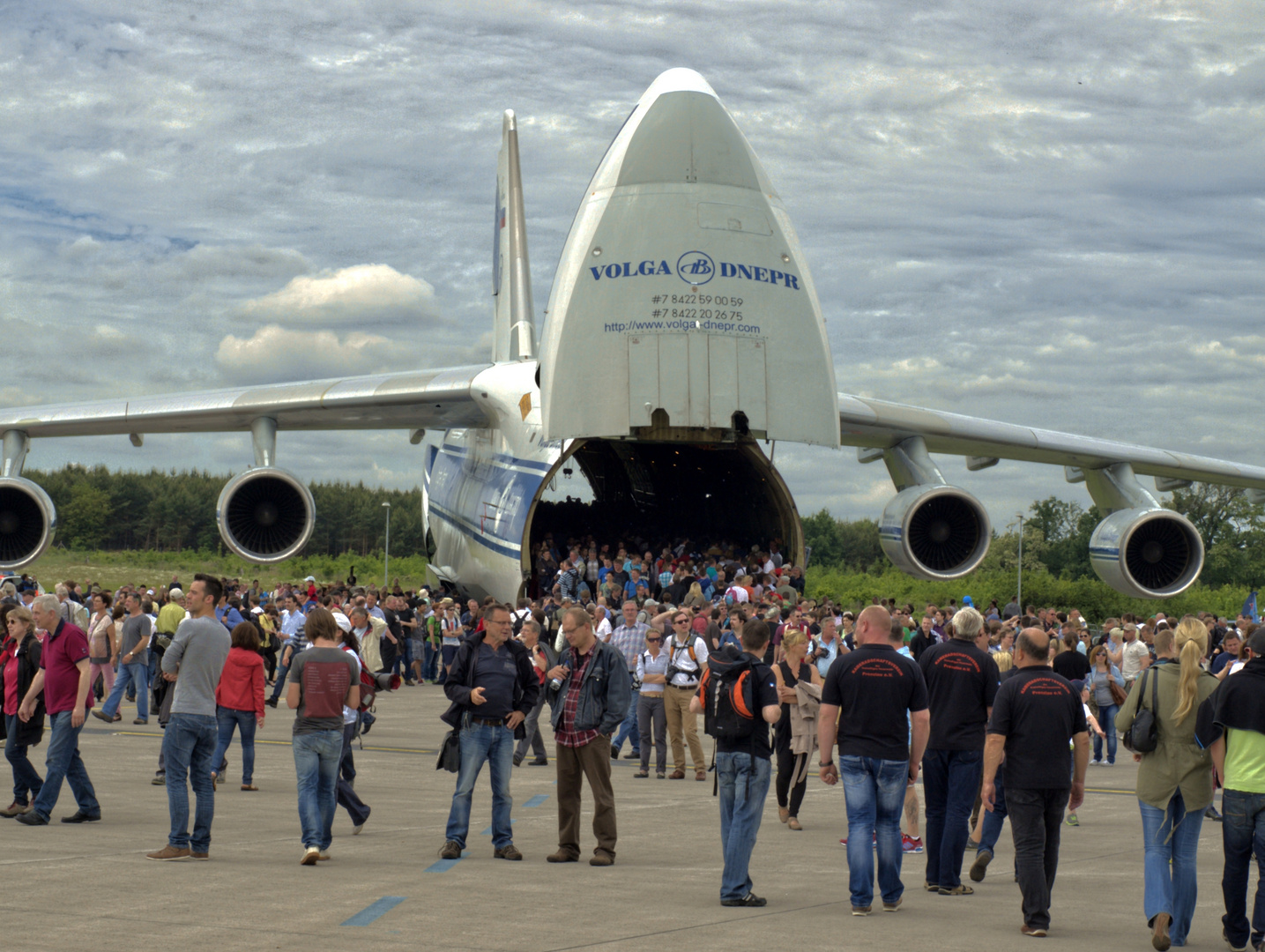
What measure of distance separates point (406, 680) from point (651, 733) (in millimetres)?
11336

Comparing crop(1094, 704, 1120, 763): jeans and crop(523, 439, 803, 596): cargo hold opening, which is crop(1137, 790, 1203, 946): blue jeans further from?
crop(523, 439, 803, 596): cargo hold opening

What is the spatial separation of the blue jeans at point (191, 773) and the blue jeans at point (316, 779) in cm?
54

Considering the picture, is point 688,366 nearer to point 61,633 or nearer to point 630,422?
point 630,422

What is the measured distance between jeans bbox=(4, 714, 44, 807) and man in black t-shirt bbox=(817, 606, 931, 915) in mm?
5524

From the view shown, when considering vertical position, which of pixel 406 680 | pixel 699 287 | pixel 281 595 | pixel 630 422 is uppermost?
pixel 699 287

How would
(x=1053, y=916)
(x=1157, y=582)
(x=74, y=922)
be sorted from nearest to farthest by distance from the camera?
(x=74, y=922)
(x=1053, y=916)
(x=1157, y=582)

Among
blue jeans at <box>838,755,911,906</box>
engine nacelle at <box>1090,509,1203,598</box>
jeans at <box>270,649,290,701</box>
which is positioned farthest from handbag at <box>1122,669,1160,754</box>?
engine nacelle at <box>1090,509,1203,598</box>

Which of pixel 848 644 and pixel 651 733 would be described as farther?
pixel 848 644

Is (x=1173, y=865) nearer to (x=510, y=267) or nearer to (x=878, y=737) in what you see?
(x=878, y=737)

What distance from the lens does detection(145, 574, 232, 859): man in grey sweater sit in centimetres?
763

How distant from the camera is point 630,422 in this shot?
673 inches

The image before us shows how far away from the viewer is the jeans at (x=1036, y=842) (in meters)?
6.21

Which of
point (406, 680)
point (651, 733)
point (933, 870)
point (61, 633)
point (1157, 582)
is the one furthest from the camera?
point (406, 680)

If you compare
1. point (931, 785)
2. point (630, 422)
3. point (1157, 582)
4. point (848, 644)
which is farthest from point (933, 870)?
point (1157, 582)
